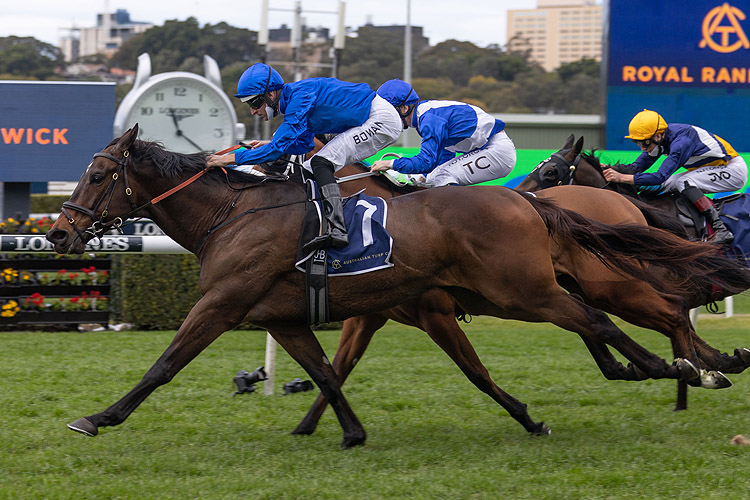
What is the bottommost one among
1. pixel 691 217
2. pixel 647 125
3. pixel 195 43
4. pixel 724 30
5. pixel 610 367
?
pixel 610 367

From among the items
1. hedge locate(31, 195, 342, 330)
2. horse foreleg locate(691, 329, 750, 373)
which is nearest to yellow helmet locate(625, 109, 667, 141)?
horse foreleg locate(691, 329, 750, 373)

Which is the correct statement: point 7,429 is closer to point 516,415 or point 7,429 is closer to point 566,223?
point 516,415

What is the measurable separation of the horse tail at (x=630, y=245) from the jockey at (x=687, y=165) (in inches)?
32.0

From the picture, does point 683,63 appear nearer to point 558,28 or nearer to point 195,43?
point 195,43

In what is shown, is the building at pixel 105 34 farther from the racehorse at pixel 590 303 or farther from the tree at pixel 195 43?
the racehorse at pixel 590 303

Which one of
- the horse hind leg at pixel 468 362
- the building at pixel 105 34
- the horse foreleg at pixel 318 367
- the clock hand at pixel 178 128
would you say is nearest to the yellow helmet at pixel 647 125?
the horse hind leg at pixel 468 362

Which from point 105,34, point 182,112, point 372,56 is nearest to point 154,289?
point 182,112

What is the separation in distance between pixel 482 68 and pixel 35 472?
168ft

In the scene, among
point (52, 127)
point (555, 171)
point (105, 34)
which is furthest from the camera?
point (105, 34)

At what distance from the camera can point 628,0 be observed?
13.7 metres

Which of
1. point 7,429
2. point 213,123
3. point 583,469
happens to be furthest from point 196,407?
point 213,123

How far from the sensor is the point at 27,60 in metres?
42.8

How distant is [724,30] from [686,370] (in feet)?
35.1

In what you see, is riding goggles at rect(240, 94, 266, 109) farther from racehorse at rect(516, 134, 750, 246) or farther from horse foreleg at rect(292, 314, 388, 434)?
racehorse at rect(516, 134, 750, 246)
